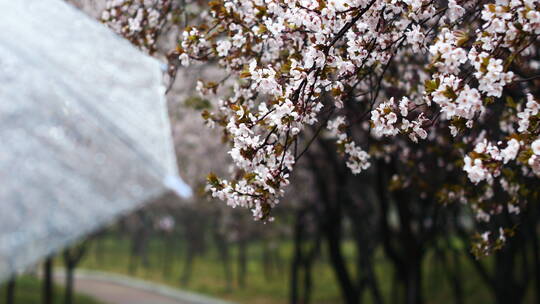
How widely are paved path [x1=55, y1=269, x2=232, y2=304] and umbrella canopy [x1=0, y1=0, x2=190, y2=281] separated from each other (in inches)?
471

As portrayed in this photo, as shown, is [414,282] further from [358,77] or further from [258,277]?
[258,277]

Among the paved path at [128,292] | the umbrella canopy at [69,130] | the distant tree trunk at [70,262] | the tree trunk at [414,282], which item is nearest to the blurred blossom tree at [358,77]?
the umbrella canopy at [69,130]

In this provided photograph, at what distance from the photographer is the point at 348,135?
13.7ft

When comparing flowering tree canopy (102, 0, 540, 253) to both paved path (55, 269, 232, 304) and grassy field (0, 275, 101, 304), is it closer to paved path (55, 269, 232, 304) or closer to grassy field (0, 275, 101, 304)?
A: grassy field (0, 275, 101, 304)

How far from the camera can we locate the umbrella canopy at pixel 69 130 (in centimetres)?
601

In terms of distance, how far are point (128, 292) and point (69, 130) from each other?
16573 millimetres

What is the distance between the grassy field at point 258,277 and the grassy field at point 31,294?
529 cm

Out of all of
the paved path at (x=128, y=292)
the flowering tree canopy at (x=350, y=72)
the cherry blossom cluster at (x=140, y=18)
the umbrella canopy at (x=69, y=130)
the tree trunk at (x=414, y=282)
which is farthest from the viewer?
the paved path at (x=128, y=292)

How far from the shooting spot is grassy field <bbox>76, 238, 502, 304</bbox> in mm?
20219

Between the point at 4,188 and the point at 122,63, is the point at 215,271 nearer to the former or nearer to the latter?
the point at 4,188

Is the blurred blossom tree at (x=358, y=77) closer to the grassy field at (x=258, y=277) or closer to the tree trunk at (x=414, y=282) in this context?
the tree trunk at (x=414, y=282)

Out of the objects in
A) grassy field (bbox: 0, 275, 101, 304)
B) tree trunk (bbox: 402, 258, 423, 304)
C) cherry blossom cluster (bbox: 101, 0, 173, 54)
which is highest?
cherry blossom cluster (bbox: 101, 0, 173, 54)

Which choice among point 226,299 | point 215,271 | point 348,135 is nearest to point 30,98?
point 348,135

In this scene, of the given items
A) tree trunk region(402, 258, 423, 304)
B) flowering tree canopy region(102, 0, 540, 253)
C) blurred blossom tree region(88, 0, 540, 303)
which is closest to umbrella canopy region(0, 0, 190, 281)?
blurred blossom tree region(88, 0, 540, 303)
